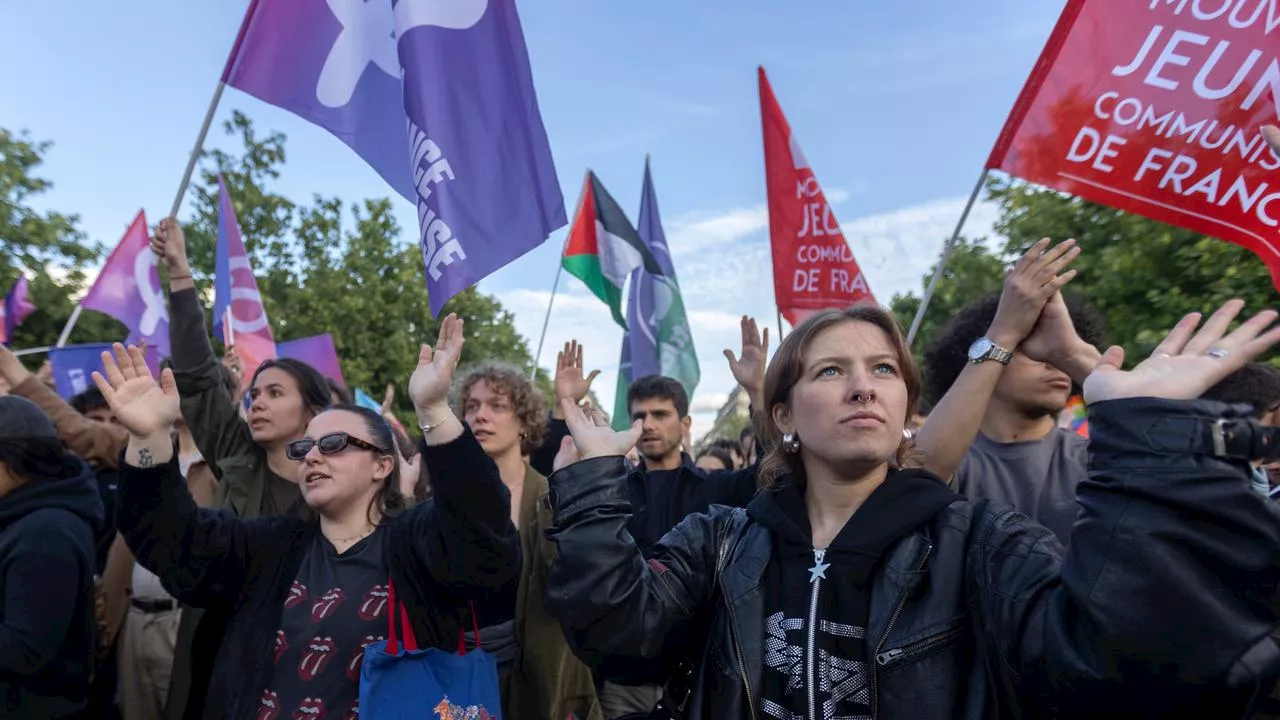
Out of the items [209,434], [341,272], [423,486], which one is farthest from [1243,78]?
[341,272]

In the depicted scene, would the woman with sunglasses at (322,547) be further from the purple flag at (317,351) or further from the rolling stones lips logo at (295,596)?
the purple flag at (317,351)

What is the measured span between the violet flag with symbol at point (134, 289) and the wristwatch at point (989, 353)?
7089 mm

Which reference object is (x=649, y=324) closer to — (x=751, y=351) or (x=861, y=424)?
(x=751, y=351)

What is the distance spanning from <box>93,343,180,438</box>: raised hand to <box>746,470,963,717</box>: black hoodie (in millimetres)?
1864

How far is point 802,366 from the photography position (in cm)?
217

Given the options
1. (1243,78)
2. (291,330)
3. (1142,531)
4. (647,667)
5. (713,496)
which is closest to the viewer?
(1142,531)

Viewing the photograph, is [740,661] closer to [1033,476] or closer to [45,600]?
[1033,476]

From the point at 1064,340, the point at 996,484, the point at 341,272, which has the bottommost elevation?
the point at 996,484

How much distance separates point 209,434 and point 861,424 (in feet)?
9.68

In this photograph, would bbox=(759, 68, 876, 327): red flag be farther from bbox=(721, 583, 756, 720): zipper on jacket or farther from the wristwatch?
bbox=(721, 583, 756, 720): zipper on jacket

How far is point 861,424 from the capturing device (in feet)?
6.61

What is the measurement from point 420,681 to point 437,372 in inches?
32.0

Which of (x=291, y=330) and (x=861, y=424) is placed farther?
(x=291, y=330)

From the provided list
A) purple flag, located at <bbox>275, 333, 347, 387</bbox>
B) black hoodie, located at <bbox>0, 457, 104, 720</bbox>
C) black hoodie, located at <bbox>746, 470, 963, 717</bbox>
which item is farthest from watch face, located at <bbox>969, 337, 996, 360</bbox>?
purple flag, located at <bbox>275, 333, 347, 387</bbox>
